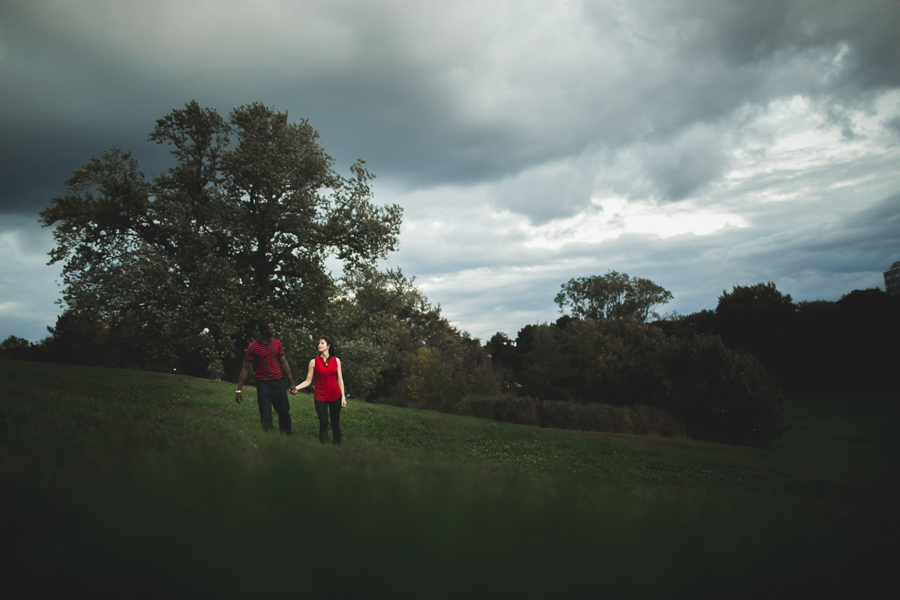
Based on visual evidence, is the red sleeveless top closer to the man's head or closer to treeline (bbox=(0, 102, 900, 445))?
the man's head

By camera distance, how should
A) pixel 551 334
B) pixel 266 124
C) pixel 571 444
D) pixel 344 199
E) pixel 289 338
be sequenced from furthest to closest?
pixel 551 334, pixel 344 199, pixel 266 124, pixel 289 338, pixel 571 444

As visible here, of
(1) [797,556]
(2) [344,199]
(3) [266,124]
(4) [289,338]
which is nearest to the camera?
(1) [797,556]

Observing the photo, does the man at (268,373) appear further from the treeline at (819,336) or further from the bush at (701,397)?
the treeline at (819,336)

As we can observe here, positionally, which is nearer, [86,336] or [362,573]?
[362,573]

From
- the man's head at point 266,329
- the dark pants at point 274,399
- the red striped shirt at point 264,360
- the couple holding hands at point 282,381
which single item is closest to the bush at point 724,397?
the couple holding hands at point 282,381

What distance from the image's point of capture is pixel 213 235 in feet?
79.1

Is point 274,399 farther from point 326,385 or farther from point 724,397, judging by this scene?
point 724,397

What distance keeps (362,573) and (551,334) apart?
66.5 meters

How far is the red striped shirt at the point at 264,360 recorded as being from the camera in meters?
10.4

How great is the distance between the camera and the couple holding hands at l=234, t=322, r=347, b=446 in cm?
1006

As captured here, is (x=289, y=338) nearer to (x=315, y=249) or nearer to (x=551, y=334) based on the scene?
(x=315, y=249)

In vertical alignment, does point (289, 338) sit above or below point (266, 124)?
below

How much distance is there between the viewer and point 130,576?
1134 millimetres

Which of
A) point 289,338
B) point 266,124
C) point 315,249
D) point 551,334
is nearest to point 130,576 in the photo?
point 289,338
